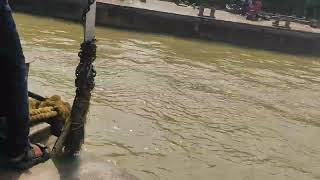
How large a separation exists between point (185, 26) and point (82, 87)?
48.2 ft

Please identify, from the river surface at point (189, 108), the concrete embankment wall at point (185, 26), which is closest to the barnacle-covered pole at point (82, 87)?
the river surface at point (189, 108)

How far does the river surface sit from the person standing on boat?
1.59m

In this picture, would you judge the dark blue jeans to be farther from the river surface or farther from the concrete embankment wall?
the concrete embankment wall

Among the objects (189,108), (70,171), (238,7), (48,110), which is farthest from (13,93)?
(238,7)

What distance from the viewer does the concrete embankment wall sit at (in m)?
17.8

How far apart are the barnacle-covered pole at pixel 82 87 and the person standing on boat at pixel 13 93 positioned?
1.24 feet

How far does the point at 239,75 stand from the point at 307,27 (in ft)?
28.1

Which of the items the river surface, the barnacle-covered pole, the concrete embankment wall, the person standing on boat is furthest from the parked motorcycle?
the person standing on boat

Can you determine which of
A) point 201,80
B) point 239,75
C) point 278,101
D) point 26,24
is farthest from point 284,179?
point 26,24

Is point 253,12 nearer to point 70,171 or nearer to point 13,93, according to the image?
point 70,171

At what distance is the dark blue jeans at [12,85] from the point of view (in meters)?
2.98

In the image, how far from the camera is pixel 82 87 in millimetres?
3590

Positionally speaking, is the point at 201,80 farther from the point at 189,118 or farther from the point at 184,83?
the point at 189,118

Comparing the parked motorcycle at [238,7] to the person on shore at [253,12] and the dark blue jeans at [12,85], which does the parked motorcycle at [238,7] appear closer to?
the person on shore at [253,12]
